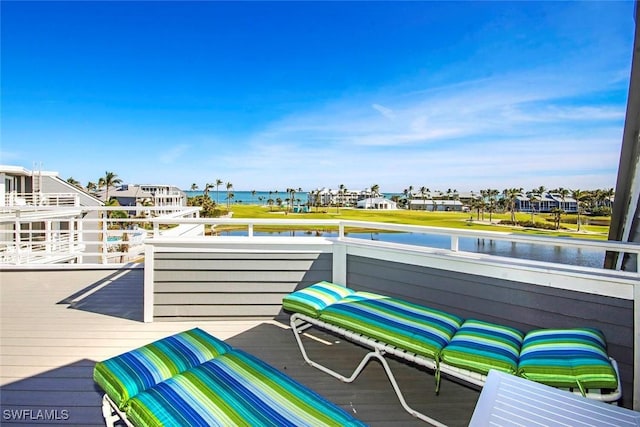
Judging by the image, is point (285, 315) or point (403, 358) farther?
point (285, 315)

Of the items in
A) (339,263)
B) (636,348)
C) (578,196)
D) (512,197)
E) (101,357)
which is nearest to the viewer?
(636,348)

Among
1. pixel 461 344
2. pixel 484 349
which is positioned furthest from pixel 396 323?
pixel 484 349

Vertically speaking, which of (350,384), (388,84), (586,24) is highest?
(388,84)

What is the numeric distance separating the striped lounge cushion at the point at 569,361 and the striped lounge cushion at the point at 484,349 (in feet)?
0.16

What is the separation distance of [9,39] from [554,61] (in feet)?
41.6

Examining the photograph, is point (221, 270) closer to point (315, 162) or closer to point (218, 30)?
point (218, 30)

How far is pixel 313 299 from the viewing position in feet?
8.13

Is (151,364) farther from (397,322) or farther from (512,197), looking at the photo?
(512,197)

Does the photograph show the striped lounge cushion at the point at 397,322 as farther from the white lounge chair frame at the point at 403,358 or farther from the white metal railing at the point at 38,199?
the white metal railing at the point at 38,199

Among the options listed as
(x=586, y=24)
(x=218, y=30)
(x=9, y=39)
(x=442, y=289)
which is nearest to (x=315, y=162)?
(x=218, y=30)

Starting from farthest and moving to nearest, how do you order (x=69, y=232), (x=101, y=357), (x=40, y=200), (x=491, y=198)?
(x=40, y=200), (x=491, y=198), (x=69, y=232), (x=101, y=357)

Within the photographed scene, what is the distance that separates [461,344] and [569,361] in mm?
461

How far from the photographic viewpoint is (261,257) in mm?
3195

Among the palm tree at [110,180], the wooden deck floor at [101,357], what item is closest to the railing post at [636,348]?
the wooden deck floor at [101,357]
